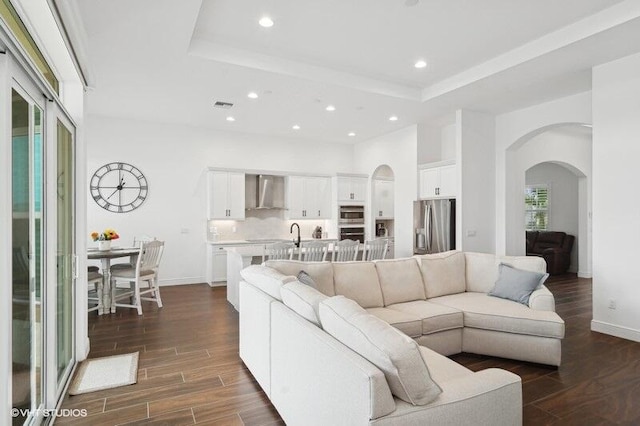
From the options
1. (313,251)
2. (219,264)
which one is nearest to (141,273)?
(219,264)

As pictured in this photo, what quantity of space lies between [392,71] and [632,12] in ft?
8.19

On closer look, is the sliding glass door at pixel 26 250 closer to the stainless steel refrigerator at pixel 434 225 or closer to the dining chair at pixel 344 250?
the dining chair at pixel 344 250

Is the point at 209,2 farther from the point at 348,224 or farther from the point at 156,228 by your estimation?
the point at 348,224

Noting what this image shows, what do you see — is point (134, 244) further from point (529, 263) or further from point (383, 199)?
point (529, 263)

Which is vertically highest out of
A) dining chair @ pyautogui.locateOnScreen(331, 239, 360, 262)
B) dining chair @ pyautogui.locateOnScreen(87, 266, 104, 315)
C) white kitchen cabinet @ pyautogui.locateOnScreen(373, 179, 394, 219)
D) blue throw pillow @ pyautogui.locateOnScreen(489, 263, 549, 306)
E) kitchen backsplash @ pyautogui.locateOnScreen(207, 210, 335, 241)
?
white kitchen cabinet @ pyautogui.locateOnScreen(373, 179, 394, 219)

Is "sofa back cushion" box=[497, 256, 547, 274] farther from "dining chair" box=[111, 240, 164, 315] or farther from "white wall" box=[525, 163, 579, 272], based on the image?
"white wall" box=[525, 163, 579, 272]

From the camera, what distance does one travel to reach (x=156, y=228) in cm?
698

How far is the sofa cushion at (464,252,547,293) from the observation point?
4062 mm

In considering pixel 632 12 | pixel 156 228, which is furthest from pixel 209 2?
pixel 156 228

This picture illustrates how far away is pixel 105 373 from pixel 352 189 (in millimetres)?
6057

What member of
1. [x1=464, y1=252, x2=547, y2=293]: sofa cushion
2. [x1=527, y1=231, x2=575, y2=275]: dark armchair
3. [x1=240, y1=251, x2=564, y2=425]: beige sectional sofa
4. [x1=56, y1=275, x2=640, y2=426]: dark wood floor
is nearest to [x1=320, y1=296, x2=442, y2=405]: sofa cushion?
[x1=240, y1=251, x2=564, y2=425]: beige sectional sofa

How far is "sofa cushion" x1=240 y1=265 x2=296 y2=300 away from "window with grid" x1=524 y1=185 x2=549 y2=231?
815 centimetres

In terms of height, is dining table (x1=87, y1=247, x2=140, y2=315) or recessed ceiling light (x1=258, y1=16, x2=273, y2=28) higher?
recessed ceiling light (x1=258, y1=16, x2=273, y2=28)

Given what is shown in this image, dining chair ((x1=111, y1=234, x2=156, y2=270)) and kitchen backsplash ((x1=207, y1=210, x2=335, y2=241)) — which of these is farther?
kitchen backsplash ((x1=207, y1=210, x2=335, y2=241))
